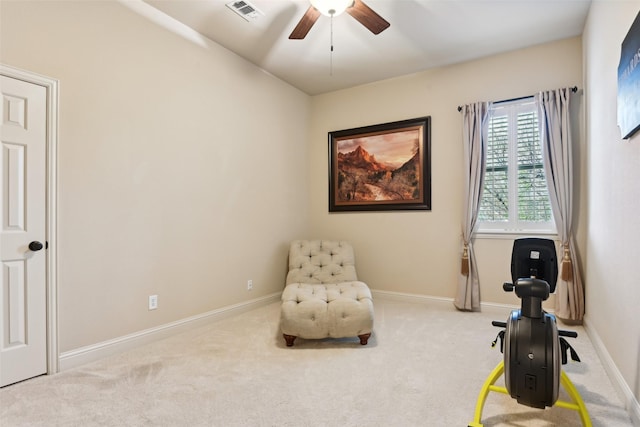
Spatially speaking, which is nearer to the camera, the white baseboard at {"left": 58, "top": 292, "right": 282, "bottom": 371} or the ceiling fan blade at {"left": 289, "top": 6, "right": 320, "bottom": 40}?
the white baseboard at {"left": 58, "top": 292, "right": 282, "bottom": 371}

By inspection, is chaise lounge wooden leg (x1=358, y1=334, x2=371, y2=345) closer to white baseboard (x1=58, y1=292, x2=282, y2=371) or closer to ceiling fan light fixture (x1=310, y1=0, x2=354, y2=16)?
white baseboard (x1=58, y1=292, x2=282, y2=371)

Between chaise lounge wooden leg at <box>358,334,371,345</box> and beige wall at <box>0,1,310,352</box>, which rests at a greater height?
beige wall at <box>0,1,310,352</box>

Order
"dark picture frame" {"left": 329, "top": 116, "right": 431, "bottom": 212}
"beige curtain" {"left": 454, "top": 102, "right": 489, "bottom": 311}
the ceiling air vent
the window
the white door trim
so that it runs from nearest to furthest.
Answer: the white door trim
the ceiling air vent
the window
"beige curtain" {"left": 454, "top": 102, "right": 489, "bottom": 311}
"dark picture frame" {"left": 329, "top": 116, "right": 431, "bottom": 212}

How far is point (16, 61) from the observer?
2.20m

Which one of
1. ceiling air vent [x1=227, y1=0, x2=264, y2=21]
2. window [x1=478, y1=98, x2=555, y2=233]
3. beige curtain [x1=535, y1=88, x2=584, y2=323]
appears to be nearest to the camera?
ceiling air vent [x1=227, y1=0, x2=264, y2=21]

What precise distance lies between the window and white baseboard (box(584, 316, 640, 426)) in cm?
122

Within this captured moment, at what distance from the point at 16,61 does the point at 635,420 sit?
160 inches

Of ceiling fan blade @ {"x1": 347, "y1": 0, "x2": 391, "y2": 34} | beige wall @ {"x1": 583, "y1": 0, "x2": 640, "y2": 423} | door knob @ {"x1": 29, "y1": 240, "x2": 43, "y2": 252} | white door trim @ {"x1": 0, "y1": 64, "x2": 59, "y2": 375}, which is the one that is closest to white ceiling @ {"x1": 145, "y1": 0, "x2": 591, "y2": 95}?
ceiling fan blade @ {"x1": 347, "y1": 0, "x2": 391, "y2": 34}

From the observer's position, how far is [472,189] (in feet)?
12.6

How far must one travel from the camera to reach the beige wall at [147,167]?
2430 millimetres

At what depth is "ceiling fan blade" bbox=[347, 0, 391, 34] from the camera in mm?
2459

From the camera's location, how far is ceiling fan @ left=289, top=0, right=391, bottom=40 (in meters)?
2.44

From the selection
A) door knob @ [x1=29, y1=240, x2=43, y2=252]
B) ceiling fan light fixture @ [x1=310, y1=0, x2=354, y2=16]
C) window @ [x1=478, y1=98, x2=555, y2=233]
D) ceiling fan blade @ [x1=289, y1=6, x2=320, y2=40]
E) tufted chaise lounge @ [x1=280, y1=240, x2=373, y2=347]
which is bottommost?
tufted chaise lounge @ [x1=280, y1=240, x2=373, y2=347]

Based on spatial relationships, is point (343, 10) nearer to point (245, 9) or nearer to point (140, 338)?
point (245, 9)
